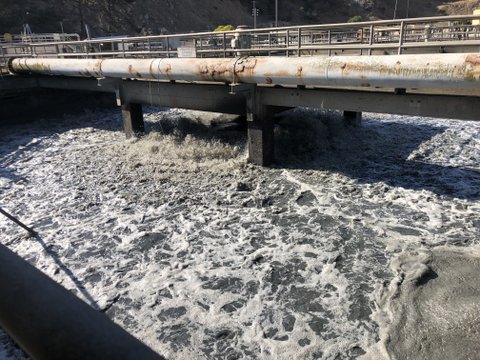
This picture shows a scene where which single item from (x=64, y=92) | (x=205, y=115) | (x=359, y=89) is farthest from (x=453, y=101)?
(x=64, y=92)

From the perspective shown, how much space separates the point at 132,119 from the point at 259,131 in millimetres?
6918

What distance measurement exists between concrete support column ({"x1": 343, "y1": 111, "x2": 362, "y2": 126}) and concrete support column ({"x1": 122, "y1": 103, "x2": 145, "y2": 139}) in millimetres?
9320

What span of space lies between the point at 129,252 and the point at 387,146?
441 inches

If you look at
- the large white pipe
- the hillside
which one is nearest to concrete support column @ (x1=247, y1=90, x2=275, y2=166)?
the large white pipe

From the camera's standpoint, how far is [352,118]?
18.3 meters

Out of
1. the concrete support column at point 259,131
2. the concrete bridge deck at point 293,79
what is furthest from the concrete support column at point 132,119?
the concrete support column at point 259,131

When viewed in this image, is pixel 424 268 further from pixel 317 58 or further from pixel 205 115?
A: pixel 205 115

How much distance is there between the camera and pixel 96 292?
754 centimetres

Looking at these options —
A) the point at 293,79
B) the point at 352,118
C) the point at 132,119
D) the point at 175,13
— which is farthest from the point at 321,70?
the point at 175,13

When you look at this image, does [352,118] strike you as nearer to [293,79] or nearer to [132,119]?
[293,79]

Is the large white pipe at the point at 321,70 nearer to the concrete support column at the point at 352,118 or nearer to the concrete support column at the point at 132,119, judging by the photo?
the concrete support column at the point at 132,119

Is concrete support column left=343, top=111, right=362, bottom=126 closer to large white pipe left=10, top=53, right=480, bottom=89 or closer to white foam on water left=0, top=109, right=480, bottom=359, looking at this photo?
white foam on water left=0, top=109, right=480, bottom=359

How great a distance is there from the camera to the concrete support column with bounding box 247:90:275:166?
13055 millimetres

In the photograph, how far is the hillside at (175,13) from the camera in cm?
4578
